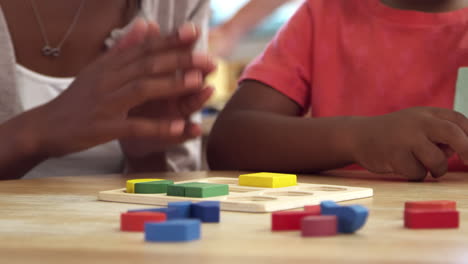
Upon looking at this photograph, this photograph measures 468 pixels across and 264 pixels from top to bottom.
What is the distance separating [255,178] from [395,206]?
0.44ft

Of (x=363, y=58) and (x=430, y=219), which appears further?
(x=363, y=58)

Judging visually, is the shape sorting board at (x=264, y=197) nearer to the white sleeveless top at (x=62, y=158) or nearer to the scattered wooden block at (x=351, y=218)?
the scattered wooden block at (x=351, y=218)

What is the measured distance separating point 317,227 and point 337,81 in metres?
0.74

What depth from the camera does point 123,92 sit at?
2.39 ft

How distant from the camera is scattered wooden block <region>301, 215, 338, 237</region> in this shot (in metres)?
0.37

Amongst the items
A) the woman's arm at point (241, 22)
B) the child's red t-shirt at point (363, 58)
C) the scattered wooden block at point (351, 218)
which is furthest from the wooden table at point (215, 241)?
the woman's arm at point (241, 22)

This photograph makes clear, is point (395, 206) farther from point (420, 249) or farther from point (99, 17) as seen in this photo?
point (99, 17)

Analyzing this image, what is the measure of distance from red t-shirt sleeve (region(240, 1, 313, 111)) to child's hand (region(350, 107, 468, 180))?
277 millimetres

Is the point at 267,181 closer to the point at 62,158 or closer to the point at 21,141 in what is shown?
the point at 21,141

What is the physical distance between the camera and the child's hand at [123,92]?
28.3 inches

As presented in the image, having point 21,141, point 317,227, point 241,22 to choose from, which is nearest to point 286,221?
point 317,227

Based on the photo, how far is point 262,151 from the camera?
897mm

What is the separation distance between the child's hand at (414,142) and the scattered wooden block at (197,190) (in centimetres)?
29

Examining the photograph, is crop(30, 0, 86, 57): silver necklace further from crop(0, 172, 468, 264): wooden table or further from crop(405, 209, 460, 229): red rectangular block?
crop(405, 209, 460, 229): red rectangular block
